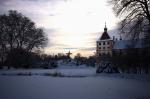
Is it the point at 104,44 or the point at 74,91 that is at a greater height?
the point at 104,44

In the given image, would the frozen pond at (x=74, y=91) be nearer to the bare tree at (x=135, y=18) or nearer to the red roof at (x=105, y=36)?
the bare tree at (x=135, y=18)

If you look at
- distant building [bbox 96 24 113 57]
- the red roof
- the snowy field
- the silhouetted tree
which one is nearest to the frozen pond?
the snowy field

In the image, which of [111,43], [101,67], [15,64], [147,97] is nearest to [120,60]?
[101,67]

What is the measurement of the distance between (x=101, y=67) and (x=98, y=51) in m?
74.0

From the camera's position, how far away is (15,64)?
2227 inches

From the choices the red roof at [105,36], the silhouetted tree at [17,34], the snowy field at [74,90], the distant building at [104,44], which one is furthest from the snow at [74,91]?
the red roof at [105,36]

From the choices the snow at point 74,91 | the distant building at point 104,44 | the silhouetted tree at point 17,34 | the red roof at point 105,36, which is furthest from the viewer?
the red roof at point 105,36

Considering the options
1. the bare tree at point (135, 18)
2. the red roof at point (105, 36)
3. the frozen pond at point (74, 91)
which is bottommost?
the frozen pond at point (74, 91)

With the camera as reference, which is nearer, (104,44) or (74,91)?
(74,91)

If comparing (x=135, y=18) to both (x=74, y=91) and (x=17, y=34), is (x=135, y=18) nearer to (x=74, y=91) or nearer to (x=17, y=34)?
(x=74, y=91)

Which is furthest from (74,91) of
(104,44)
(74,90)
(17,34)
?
(104,44)

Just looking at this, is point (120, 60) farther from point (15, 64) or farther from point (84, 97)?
point (15, 64)

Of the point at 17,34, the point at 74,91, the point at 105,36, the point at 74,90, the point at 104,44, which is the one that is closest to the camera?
the point at 74,91

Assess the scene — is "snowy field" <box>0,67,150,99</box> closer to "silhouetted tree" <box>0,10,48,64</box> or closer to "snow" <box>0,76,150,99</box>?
"snow" <box>0,76,150,99</box>
